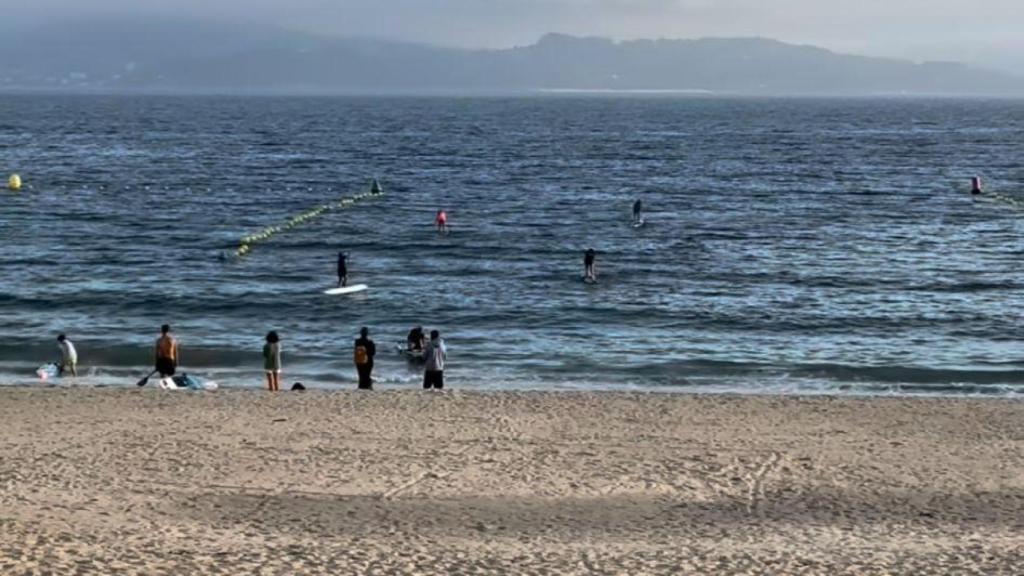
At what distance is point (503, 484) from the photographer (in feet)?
62.7

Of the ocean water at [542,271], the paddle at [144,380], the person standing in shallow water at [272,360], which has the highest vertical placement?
the person standing in shallow water at [272,360]

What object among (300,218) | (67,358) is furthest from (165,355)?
(300,218)

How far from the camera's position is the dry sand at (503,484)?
1591 cm

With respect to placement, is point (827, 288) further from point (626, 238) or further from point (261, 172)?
point (261, 172)

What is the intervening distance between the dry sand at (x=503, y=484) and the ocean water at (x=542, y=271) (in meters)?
5.47

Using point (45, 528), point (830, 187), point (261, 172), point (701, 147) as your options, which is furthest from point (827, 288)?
point (701, 147)

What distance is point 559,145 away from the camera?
120m

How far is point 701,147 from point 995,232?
206 ft

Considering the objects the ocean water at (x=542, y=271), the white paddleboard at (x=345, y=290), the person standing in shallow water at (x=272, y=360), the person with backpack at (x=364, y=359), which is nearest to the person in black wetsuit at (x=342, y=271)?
the white paddleboard at (x=345, y=290)

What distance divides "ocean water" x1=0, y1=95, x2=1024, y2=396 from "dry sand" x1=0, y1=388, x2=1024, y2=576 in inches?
215

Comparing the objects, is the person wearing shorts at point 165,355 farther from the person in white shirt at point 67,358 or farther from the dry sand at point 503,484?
the person in white shirt at point 67,358

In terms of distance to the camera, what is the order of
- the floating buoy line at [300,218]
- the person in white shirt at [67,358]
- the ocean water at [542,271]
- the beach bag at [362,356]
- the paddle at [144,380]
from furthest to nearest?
the floating buoy line at [300,218] < the ocean water at [542,271] < the person in white shirt at [67,358] < the paddle at [144,380] < the beach bag at [362,356]

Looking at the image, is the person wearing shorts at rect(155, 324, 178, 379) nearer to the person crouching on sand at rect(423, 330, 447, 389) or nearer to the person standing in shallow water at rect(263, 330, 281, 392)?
the person standing in shallow water at rect(263, 330, 281, 392)

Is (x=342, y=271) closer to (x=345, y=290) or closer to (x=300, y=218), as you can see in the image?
(x=345, y=290)
